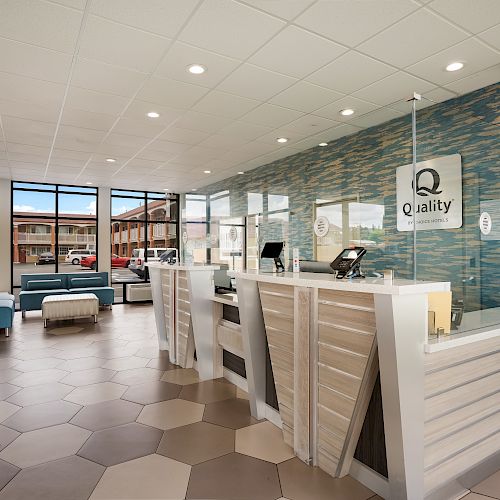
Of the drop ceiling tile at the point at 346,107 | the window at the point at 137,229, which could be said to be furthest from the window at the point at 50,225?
the drop ceiling tile at the point at 346,107

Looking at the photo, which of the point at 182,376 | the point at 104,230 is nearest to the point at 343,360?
the point at 182,376

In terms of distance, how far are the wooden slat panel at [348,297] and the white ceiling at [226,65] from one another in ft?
6.16

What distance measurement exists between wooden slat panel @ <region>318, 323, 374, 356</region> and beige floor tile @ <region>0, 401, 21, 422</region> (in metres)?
3.09

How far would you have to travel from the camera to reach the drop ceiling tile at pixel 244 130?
570 centimetres

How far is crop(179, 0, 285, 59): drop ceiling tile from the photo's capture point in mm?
2931

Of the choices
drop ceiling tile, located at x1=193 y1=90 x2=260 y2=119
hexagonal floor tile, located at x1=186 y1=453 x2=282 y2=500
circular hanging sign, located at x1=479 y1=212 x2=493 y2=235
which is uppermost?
drop ceiling tile, located at x1=193 y1=90 x2=260 y2=119

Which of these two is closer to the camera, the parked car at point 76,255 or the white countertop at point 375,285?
the white countertop at point 375,285

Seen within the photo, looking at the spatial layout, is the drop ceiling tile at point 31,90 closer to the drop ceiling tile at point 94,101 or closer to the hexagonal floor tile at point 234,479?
the drop ceiling tile at point 94,101

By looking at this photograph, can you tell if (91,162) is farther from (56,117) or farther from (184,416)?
(184,416)

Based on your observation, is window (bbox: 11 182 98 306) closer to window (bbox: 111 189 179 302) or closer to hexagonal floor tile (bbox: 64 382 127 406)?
window (bbox: 111 189 179 302)

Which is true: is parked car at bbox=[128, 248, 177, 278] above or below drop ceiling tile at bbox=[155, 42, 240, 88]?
below

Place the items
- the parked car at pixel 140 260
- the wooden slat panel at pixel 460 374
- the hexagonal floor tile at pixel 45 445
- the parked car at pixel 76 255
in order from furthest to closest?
the parked car at pixel 140 260
the parked car at pixel 76 255
the hexagonal floor tile at pixel 45 445
the wooden slat panel at pixel 460 374

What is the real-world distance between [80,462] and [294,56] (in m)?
3.96

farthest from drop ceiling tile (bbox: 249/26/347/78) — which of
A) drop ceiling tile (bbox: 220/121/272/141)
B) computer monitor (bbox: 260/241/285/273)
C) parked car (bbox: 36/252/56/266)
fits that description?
parked car (bbox: 36/252/56/266)
